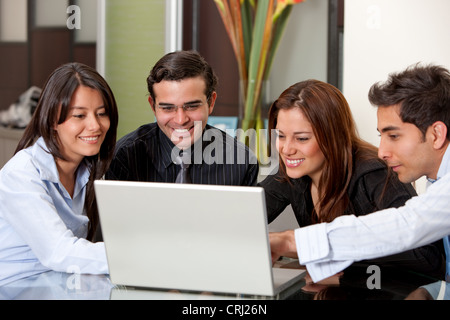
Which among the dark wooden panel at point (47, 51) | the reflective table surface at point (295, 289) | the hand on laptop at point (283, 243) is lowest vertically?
the reflective table surface at point (295, 289)

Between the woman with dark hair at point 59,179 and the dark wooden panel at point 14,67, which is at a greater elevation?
the dark wooden panel at point 14,67

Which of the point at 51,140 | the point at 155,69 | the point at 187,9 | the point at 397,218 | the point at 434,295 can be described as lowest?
the point at 434,295

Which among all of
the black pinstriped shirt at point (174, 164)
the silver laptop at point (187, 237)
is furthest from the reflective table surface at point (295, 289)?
the black pinstriped shirt at point (174, 164)

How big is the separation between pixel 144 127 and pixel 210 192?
1.28 m

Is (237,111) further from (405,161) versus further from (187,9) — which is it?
(405,161)

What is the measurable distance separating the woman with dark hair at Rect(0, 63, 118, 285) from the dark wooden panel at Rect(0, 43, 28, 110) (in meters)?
2.73

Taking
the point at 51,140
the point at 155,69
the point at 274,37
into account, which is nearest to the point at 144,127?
the point at 155,69

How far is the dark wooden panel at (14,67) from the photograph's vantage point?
452cm

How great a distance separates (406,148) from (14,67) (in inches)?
139

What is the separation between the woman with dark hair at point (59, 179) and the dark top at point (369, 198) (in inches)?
24.7

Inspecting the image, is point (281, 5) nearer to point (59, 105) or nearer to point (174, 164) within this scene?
point (174, 164)

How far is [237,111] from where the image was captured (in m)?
4.27

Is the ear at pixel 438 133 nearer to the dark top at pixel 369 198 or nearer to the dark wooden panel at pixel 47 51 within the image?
the dark top at pixel 369 198

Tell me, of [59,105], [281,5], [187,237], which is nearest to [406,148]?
[187,237]
